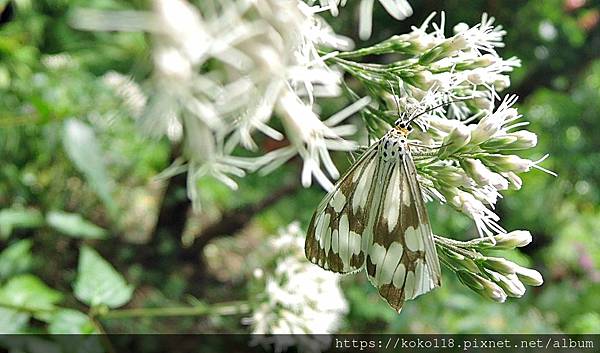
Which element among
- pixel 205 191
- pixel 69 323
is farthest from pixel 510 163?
pixel 205 191

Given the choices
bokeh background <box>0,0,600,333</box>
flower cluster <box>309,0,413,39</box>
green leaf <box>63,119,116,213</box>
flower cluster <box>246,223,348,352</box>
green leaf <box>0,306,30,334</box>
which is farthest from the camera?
bokeh background <box>0,0,600,333</box>

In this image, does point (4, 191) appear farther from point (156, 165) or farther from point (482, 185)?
point (482, 185)

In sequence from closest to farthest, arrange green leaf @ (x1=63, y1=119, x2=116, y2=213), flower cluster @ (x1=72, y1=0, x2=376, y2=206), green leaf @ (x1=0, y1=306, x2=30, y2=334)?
flower cluster @ (x1=72, y1=0, x2=376, y2=206) → green leaf @ (x1=0, y1=306, x2=30, y2=334) → green leaf @ (x1=63, y1=119, x2=116, y2=213)

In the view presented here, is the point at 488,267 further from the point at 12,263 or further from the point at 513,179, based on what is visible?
the point at 12,263

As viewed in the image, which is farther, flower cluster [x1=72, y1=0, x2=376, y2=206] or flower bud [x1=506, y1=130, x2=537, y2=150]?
flower bud [x1=506, y1=130, x2=537, y2=150]

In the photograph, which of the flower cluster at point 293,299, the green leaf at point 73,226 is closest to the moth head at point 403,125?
the flower cluster at point 293,299

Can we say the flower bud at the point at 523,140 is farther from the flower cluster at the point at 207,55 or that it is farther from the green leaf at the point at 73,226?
the green leaf at the point at 73,226

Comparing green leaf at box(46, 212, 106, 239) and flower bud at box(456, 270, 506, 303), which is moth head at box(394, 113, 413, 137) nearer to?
flower bud at box(456, 270, 506, 303)

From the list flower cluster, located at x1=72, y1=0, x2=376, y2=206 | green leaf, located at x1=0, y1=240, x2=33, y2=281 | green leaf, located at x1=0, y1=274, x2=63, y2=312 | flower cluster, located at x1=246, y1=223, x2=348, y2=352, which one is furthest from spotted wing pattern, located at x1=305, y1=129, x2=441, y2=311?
green leaf, located at x1=0, y1=240, x2=33, y2=281
